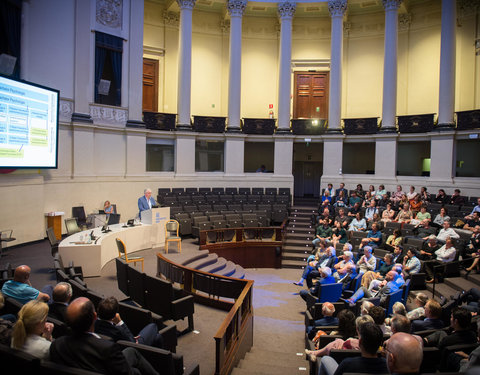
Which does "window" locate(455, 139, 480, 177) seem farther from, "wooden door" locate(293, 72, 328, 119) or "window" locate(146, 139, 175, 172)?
"window" locate(146, 139, 175, 172)

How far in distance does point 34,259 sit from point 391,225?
31.7 ft

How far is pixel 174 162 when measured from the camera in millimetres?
16516

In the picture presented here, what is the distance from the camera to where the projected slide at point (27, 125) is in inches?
324

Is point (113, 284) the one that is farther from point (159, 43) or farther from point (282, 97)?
point (159, 43)

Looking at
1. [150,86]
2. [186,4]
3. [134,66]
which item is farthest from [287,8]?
[134,66]

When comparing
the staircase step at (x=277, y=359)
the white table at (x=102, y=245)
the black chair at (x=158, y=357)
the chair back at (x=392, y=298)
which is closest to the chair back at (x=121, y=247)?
the white table at (x=102, y=245)

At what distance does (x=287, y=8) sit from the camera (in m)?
17.1

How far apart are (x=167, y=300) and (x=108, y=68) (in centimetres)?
1229

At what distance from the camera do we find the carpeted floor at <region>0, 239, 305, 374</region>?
477 centimetres

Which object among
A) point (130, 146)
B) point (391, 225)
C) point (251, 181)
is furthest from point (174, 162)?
point (391, 225)

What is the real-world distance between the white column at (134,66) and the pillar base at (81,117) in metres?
1.85

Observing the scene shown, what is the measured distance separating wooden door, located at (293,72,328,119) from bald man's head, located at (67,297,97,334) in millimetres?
18146

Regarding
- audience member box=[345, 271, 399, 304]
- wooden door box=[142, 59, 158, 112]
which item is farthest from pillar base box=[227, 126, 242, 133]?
audience member box=[345, 271, 399, 304]

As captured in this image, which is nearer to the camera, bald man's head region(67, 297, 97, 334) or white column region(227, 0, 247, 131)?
bald man's head region(67, 297, 97, 334)
